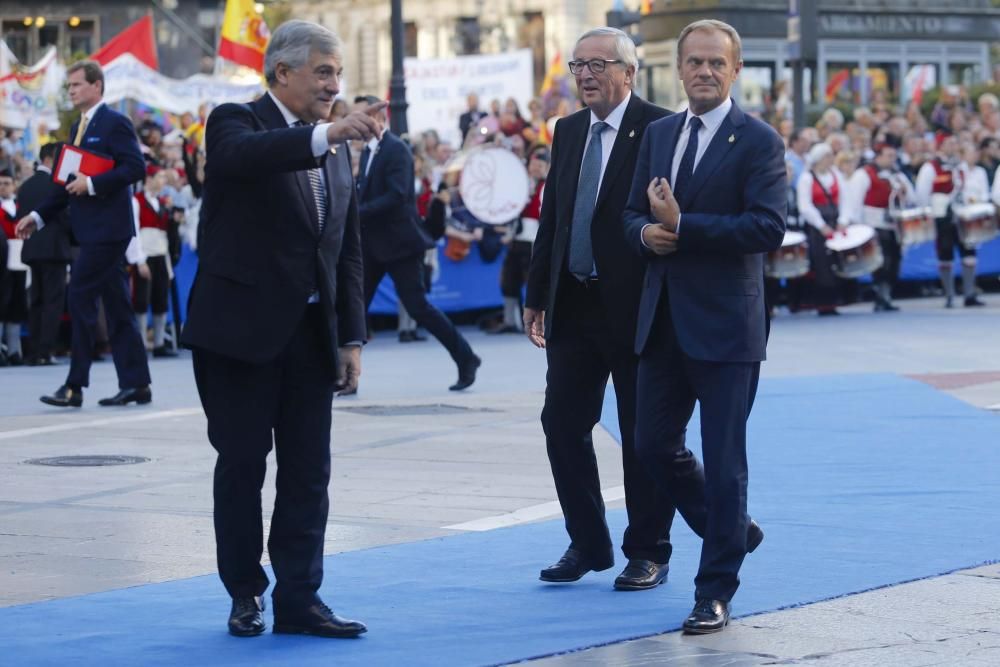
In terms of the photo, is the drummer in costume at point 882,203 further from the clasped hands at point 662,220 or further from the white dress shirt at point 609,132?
the clasped hands at point 662,220

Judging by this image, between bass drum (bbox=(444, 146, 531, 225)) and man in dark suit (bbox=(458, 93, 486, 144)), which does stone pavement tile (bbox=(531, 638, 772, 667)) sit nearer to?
bass drum (bbox=(444, 146, 531, 225))

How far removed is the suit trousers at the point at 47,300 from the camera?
663 inches

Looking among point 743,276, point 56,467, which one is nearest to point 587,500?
point 743,276

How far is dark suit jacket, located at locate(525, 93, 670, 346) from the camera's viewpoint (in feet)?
23.0

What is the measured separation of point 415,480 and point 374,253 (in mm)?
3956

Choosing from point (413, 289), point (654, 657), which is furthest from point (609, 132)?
point (413, 289)

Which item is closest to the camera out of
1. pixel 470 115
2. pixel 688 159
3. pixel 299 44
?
pixel 299 44

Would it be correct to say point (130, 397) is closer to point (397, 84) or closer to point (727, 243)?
point (727, 243)

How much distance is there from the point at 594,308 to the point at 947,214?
1652cm

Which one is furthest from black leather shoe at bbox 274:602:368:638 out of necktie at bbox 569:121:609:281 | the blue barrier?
the blue barrier

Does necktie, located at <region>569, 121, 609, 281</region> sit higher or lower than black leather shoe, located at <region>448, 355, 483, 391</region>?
higher

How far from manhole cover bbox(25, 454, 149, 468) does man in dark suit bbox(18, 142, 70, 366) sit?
6.35 meters

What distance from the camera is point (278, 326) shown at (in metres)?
6.14

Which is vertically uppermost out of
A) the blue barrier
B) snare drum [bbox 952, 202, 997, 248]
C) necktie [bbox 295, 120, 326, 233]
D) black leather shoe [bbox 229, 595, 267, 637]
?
necktie [bbox 295, 120, 326, 233]
